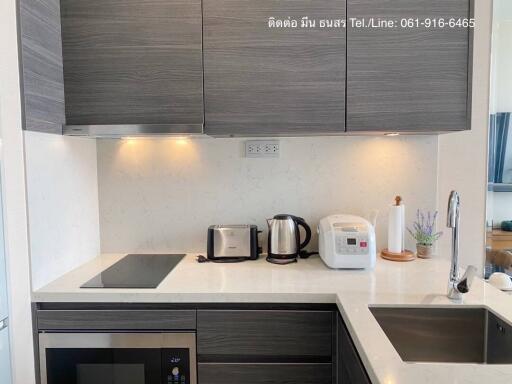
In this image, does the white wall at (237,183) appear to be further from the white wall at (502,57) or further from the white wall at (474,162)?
the white wall at (502,57)

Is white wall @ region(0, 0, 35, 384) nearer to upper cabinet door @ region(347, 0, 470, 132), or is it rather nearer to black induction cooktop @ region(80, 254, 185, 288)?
black induction cooktop @ region(80, 254, 185, 288)

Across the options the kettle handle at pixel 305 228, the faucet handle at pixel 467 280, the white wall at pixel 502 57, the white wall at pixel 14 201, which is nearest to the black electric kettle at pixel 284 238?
the kettle handle at pixel 305 228

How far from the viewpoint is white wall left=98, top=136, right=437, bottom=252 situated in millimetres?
1945

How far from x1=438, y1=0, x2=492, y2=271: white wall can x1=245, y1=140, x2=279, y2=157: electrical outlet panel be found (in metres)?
0.85

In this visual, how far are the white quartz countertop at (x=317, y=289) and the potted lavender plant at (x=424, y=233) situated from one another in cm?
7

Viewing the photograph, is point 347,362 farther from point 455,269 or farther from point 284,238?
point 284,238

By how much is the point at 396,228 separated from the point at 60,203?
151 centimetres

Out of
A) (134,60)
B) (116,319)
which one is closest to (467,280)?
(116,319)

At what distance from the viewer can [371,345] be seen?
0.97 m

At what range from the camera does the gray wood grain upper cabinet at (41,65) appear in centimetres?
137

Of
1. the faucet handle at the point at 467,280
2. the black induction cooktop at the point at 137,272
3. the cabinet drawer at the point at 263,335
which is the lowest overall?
the cabinet drawer at the point at 263,335

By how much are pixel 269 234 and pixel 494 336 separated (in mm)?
948

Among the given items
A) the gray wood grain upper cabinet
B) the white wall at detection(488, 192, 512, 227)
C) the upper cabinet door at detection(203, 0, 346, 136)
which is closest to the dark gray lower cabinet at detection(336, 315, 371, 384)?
the upper cabinet door at detection(203, 0, 346, 136)

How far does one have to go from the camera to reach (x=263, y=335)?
1.41m
